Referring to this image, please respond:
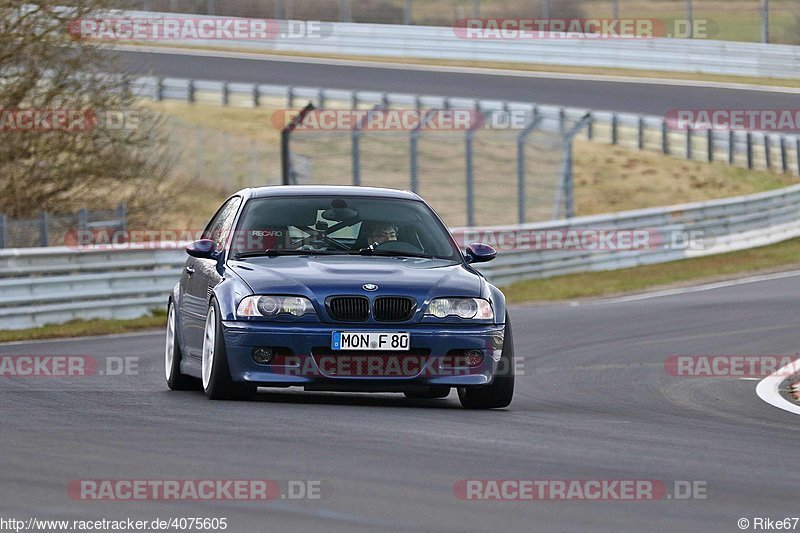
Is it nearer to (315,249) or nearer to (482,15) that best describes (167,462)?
(315,249)

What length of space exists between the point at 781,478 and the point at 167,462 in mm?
2717

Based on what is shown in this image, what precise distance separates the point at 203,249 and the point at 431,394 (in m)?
1.79

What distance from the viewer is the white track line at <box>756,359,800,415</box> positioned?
1130 centimetres

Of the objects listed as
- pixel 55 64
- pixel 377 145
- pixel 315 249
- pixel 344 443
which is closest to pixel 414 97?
pixel 377 145

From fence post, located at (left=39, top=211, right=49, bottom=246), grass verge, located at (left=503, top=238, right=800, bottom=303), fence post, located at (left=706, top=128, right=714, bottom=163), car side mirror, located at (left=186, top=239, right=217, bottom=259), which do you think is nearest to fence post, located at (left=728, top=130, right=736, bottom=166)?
fence post, located at (left=706, top=128, right=714, bottom=163)

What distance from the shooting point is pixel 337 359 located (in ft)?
31.8

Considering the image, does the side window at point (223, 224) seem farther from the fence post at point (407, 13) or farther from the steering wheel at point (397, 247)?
the fence post at point (407, 13)

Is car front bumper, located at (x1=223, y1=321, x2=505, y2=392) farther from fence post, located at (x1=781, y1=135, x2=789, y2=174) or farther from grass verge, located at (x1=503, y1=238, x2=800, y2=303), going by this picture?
fence post, located at (x1=781, y1=135, x2=789, y2=174)

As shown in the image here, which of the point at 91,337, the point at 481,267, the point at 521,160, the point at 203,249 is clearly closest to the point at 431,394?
the point at 203,249

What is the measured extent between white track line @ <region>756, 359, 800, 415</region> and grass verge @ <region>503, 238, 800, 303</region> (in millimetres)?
9061

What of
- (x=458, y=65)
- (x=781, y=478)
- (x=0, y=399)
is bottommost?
(x=458, y=65)

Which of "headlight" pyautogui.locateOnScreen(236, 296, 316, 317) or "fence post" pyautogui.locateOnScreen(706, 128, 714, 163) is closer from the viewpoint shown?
"headlight" pyautogui.locateOnScreen(236, 296, 316, 317)

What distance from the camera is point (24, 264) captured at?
18625mm

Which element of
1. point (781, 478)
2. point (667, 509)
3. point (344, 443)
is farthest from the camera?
point (344, 443)
